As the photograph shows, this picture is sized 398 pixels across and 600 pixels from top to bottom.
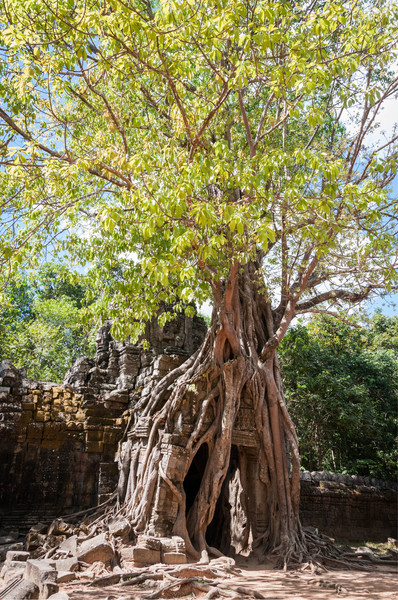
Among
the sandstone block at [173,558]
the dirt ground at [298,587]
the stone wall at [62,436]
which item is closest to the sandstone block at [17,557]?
the dirt ground at [298,587]

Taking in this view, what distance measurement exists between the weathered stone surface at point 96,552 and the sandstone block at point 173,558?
672 mm

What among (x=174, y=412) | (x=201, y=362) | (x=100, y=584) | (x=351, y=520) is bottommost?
(x=100, y=584)

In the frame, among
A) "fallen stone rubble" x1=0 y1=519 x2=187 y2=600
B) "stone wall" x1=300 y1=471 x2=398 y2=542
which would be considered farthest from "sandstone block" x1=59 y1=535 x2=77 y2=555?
"stone wall" x1=300 y1=471 x2=398 y2=542

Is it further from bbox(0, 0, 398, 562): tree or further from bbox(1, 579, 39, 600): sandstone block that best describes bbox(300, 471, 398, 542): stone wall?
bbox(1, 579, 39, 600): sandstone block

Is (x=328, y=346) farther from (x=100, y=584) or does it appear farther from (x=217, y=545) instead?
(x=100, y=584)

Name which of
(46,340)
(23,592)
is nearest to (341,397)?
(23,592)

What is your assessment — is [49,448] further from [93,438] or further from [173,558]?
[173,558]

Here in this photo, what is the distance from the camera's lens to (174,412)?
7461 millimetres

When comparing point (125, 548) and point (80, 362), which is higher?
point (80, 362)

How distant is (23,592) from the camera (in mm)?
4344

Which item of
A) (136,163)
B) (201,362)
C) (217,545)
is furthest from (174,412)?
(136,163)

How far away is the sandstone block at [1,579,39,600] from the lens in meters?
4.25

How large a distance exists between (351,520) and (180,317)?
19.7ft

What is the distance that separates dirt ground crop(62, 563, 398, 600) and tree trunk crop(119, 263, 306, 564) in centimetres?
70
